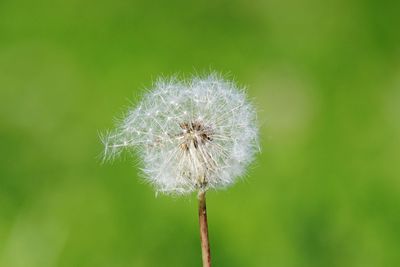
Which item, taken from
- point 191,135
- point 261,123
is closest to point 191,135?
point 191,135

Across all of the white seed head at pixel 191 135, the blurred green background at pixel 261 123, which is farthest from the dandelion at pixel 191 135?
the blurred green background at pixel 261 123

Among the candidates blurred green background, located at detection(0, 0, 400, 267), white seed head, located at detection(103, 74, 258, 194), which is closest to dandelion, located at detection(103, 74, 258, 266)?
white seed head, located at detection(103, 74, 258, 194)

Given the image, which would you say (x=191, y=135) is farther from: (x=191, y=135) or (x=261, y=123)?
(x=261, y=123)

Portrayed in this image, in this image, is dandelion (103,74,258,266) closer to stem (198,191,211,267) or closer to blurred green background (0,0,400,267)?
stem (198,191,211,267)

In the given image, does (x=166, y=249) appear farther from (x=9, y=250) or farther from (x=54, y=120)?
(x=54, y=120)

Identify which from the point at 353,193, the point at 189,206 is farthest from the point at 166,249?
the point at 353,193

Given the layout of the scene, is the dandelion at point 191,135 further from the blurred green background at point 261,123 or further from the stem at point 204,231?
the blurred green background at point 261,123
